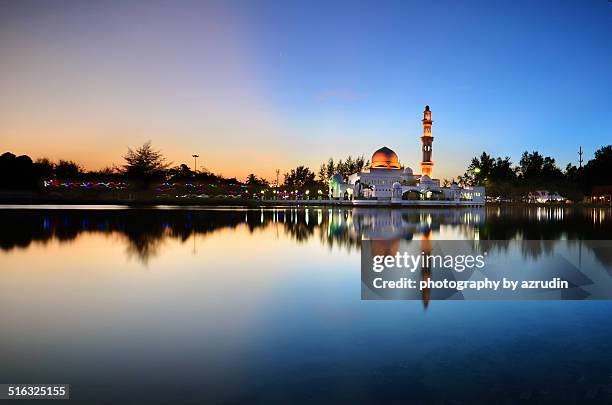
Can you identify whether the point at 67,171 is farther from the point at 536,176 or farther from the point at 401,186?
the point at 536,176

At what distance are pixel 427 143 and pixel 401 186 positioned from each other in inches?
398

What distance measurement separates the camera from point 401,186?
6538 centimetres

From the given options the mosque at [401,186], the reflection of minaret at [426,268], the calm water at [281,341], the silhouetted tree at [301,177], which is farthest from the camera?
the silhouetted tree at [301,177]

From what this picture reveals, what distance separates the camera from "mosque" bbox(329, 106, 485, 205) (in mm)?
65438

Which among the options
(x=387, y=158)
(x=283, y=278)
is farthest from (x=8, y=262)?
(x=387, y=158)

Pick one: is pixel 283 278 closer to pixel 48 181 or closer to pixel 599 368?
pixel 599 368

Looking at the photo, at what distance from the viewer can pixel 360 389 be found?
4105 millimetres

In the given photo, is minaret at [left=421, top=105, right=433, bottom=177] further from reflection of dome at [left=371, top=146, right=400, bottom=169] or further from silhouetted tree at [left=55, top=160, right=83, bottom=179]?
silhouetted tree at [left=55, top=160, right=83, bottom=179]

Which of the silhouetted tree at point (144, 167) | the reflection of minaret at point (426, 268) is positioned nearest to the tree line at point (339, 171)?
the silhouetted tree at point (144, 167)

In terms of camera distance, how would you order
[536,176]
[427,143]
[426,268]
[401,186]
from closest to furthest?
[426,268]
[401,186]
[427,143]
[536,176]

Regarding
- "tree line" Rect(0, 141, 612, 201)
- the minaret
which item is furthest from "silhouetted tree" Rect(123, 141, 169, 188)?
the minaret

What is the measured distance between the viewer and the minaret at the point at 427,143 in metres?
69.3

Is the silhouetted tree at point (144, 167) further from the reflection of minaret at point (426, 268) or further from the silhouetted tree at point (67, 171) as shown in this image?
the reflection of minaret at point (426, 268)

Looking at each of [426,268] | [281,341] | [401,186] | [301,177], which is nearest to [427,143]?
[401,186]
